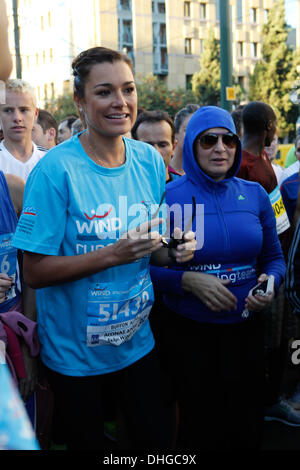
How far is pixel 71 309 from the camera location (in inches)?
74.9

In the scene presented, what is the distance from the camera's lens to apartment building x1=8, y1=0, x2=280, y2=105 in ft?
105

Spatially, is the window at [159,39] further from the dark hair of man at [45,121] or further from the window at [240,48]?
the dark hair of man at [45,121]

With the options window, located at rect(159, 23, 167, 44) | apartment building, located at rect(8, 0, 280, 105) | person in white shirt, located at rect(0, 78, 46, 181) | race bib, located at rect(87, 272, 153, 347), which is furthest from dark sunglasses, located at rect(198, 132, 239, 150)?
window, located at rect(159, 23, 167, 44)

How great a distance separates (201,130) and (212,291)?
80 centimetres

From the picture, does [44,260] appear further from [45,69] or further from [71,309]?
[45,69]

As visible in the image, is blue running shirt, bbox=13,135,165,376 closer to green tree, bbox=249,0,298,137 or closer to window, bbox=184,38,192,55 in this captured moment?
green tree, bbox=249,0,298,137

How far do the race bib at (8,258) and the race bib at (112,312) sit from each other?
1.50 ft

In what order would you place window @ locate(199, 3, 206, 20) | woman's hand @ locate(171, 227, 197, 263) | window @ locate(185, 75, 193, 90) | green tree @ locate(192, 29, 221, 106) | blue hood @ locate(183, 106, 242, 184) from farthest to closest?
1. window @ locate(185, 75, 193, 90)
2. window @ locate(199, 3, 206, 20)
3. green tree @ locate(192, 29, 221, 106)
4. blue hood @ locate(183, 106, 242, 184)
5. woman's hand @ locate(171, 227, 197, 263)

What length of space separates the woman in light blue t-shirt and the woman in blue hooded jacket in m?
0.41

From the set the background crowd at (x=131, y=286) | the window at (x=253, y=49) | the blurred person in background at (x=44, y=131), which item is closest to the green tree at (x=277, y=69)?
the window at (x=253, y=49)

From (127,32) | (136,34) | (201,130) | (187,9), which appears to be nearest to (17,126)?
(201,130)

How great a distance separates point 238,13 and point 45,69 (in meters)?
18.0

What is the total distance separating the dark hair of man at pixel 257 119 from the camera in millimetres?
3539
